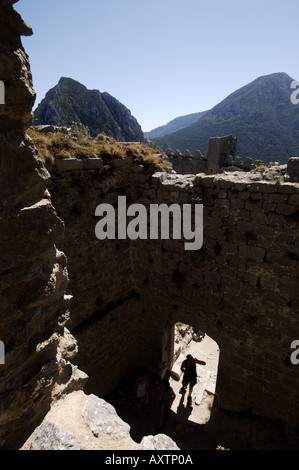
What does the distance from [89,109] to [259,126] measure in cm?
3885

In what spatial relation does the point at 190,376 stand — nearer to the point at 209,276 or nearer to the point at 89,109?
the point at 209,276

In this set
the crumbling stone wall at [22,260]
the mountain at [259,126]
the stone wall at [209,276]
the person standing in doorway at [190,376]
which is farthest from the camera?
the mountain at [259,126]

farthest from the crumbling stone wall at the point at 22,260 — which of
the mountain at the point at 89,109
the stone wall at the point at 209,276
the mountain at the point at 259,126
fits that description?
the mountain at the point at 259,126

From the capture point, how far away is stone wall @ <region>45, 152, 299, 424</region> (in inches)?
201

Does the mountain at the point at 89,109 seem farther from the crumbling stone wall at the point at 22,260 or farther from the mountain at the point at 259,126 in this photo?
the crumbling stone wall at the point at 22,260

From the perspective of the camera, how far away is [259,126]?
61812 millimetres

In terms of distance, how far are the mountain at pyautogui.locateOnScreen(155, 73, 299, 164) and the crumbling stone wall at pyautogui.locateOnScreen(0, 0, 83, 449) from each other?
4632cm

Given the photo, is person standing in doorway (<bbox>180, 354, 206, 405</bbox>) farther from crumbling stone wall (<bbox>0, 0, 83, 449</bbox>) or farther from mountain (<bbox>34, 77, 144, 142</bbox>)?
mountain (<bbox>34, 77, 144, 142</bbox>)

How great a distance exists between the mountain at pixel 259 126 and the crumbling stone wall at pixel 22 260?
152 ft

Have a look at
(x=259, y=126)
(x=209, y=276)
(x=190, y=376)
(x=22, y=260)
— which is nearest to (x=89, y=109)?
(x=259, y=126)

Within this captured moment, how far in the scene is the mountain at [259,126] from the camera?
53125 millimetres

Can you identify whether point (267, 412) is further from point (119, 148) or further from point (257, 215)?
point (119, 148)

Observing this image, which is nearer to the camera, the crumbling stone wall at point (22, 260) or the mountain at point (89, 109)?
the crumbling stone wall at point (22, 260)
